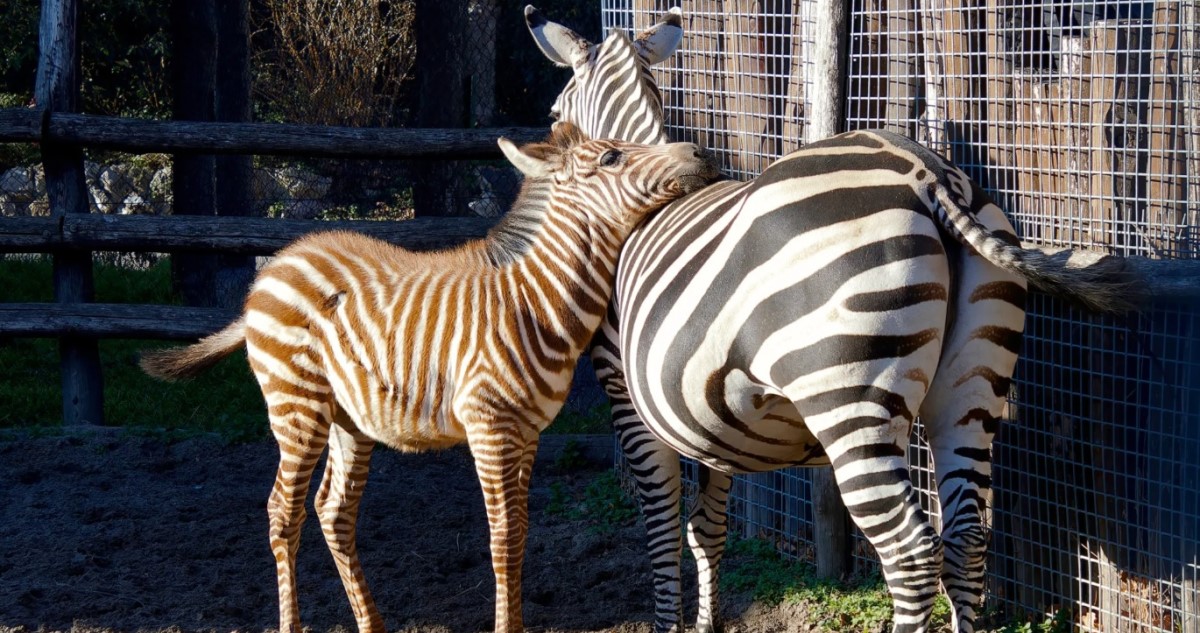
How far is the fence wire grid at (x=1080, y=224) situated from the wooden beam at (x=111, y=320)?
14.5 feet

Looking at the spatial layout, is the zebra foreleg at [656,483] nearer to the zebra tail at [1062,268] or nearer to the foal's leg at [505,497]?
the foal's leg at [505,497]

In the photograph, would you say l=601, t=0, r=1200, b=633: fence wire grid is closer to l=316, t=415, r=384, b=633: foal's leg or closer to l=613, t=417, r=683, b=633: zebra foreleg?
l=613, t=417, r=683, b=633: zebra foreleg

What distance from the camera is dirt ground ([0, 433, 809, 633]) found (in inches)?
192

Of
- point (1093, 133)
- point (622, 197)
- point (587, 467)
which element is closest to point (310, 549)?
point (587, 467)

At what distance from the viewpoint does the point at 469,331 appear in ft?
13.6

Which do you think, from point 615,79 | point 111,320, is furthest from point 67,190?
point 615,79

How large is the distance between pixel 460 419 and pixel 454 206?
20.7 feet

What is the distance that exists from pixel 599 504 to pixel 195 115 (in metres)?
6.19

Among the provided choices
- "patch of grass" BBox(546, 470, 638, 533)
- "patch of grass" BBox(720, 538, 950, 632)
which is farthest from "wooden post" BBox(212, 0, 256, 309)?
"patch of grass" BBox(720, 538, 950, 632)

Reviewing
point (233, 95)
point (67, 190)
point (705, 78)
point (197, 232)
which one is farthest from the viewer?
point (233, 95)

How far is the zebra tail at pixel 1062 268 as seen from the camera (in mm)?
3033

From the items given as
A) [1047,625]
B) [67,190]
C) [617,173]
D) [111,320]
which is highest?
[617,173]

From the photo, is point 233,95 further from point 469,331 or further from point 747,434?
point 747,434

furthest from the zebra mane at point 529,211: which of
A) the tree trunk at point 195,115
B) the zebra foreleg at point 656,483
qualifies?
the tree trunk at point 195,115
